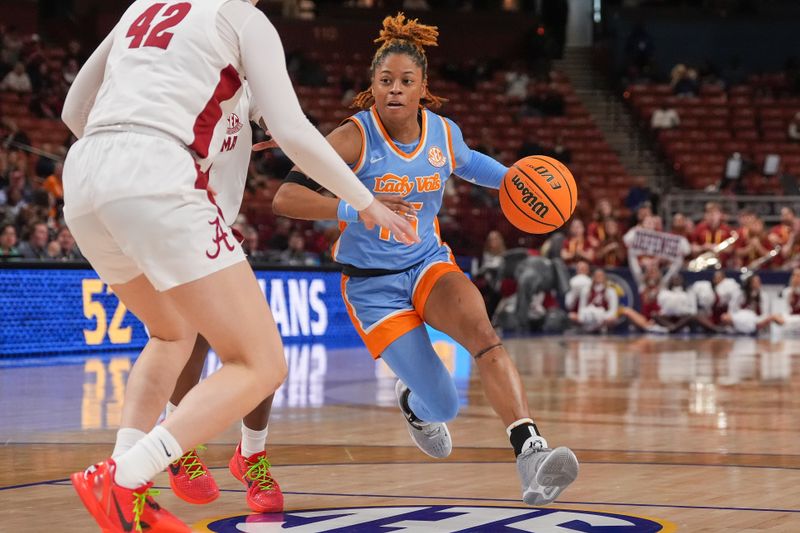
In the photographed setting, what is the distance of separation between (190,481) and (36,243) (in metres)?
9.64

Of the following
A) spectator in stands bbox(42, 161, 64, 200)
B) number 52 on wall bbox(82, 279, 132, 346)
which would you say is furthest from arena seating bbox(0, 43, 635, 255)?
number 52 on wall bbox(82, 279, 132, 346)

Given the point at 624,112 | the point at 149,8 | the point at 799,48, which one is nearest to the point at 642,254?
the point at 624,112

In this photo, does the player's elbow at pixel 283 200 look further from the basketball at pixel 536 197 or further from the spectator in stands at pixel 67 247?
the spectator in stands at pixel 67 247

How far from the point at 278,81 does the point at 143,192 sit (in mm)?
518

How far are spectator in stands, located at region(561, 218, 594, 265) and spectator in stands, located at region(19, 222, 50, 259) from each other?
8635mm

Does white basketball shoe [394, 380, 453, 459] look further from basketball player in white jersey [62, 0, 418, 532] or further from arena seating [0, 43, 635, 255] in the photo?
arena seating [0, 43, 635, 255]

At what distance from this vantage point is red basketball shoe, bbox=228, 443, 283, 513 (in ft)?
16.3

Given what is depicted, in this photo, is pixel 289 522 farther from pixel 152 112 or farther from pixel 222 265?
pixel 152 112

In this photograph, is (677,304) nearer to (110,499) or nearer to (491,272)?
(491,272)

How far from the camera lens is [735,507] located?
195 inches

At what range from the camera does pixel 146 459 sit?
3.71m

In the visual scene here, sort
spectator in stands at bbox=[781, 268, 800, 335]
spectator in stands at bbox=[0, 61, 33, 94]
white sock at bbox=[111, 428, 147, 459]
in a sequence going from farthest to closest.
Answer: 1. spectator in stands at bbox=[0, 61, 33, 94]
2. spectator in stands at bbox=[781, 268, 800, 335]
3. white sock at bbox=[111, 428, 147, 459]

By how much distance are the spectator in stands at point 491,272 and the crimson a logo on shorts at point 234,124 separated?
1424cm

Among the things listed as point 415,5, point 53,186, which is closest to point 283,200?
point 53,186
